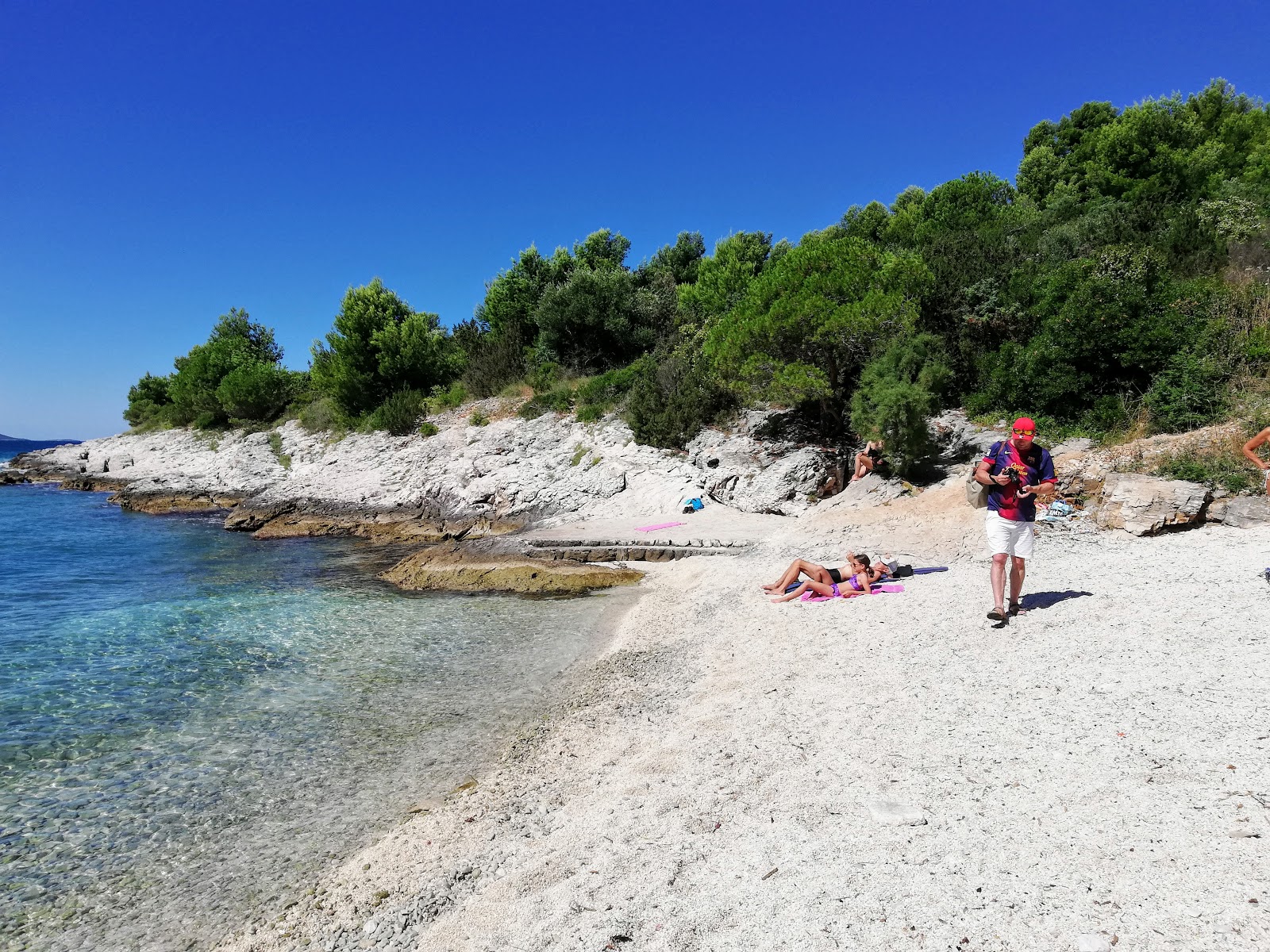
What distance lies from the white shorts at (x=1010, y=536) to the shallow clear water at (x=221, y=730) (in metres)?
5.82

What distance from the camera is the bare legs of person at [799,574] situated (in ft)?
31.8

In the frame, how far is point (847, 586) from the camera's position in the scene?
31.1ft

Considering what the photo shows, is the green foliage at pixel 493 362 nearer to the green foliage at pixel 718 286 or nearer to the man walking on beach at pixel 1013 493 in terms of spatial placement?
the green foliage at pixel 718 286

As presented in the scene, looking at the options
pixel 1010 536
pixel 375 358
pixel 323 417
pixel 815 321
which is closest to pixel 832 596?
pixel 1010 536

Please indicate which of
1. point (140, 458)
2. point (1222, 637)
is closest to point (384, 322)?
point (140, 458)

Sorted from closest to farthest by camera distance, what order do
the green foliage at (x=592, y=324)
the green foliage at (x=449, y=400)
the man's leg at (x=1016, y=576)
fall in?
the man's leg at (x=1016, y=576) → the green foliage at (x=592, y=324) → the green foliage at (x=449, y=400)

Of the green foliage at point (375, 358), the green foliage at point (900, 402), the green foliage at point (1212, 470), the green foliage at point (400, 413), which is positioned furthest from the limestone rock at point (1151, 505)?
the green foliage at point (375, 358)

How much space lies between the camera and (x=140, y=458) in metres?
43.2

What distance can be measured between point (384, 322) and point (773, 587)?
32622 millimetres

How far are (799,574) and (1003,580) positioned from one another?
3.87m

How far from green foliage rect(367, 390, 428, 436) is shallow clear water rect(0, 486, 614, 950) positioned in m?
17.4

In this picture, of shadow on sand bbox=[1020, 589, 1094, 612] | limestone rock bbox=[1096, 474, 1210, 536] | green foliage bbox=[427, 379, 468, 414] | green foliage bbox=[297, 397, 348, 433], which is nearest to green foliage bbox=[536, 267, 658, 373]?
green foliage bbox=[427, 379, 468, 414]

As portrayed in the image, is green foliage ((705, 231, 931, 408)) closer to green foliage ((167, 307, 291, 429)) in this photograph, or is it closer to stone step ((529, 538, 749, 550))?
stone step ((529, 538, 749, 550))

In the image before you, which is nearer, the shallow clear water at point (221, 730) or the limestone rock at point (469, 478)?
the shallow clear water at point (221, 730)
